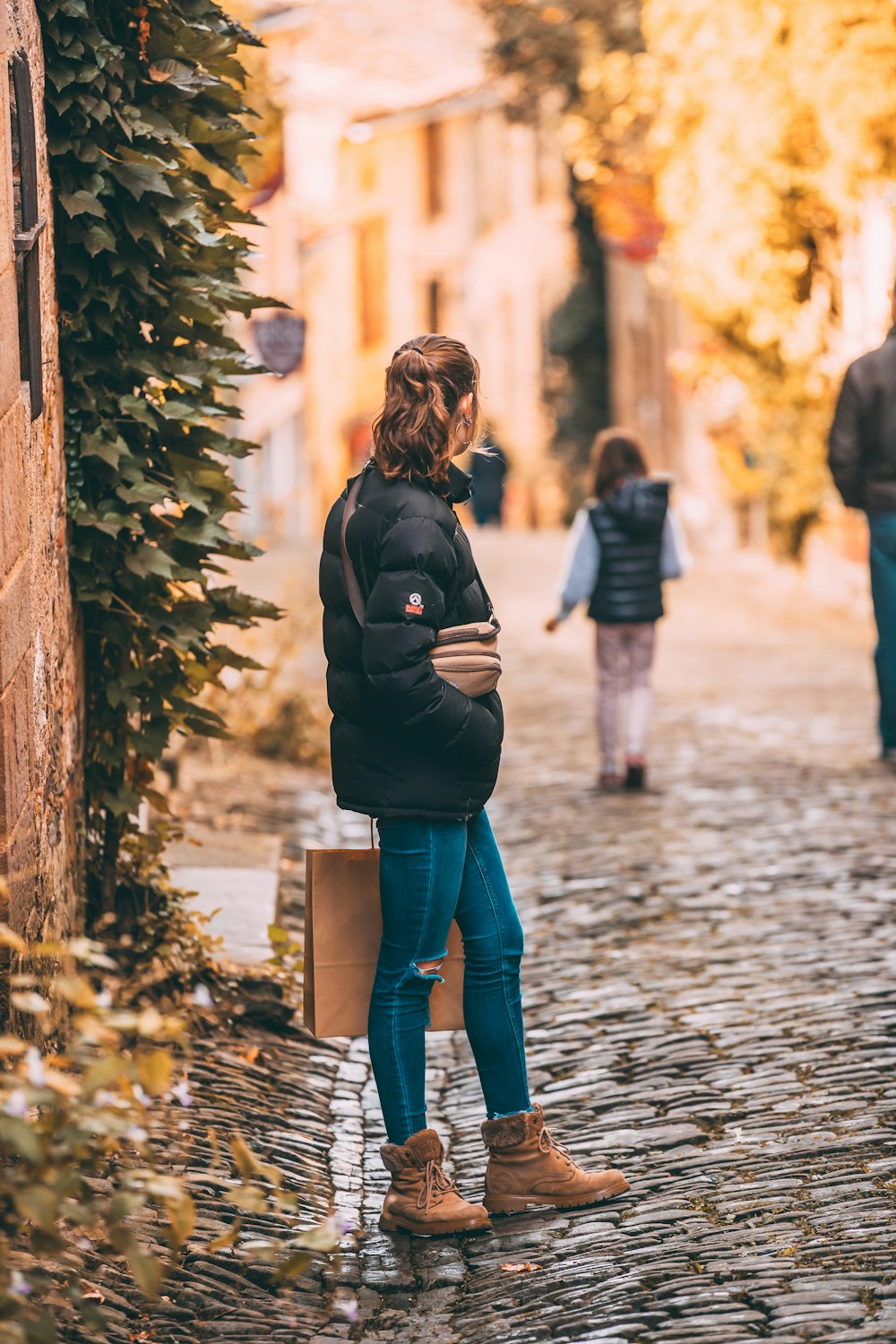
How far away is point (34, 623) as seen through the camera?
4469 millimetres

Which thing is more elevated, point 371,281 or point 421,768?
point 371,281

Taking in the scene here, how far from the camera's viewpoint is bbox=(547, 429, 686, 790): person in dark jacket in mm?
8945

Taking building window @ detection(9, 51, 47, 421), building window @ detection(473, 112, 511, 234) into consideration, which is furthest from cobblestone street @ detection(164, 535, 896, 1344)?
building window @ detection(473, 112, 511, 234)

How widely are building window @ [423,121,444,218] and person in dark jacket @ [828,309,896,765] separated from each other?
3489 centimetres

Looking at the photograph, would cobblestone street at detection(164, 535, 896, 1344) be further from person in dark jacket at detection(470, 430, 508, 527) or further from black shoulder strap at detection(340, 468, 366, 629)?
person in dark jacket at detection(470, 430, 508, 527)

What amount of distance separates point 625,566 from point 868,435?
1.24 metres

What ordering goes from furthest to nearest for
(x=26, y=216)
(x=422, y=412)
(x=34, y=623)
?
1. (x=34, y=623)
2. (x=26, y=216)
3. (x=422, y=412)

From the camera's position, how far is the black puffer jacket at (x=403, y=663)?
3977 mm

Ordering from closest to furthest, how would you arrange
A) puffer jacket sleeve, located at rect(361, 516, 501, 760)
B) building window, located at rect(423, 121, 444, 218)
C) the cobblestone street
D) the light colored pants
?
the cobblestone street → puffer jacket sleeve, located at rect(361, 516, 501, 760) → the light colored pants → building window, located at rect(423, 121, 444, 218)

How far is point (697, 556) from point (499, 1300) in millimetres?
21236

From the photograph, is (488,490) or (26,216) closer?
(26,216)

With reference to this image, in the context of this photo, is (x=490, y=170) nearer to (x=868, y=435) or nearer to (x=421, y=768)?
(x=868, y=435)

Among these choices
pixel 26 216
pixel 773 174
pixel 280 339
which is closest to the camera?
pixel 26 216

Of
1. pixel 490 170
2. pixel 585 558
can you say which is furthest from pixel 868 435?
pixel 490 170
